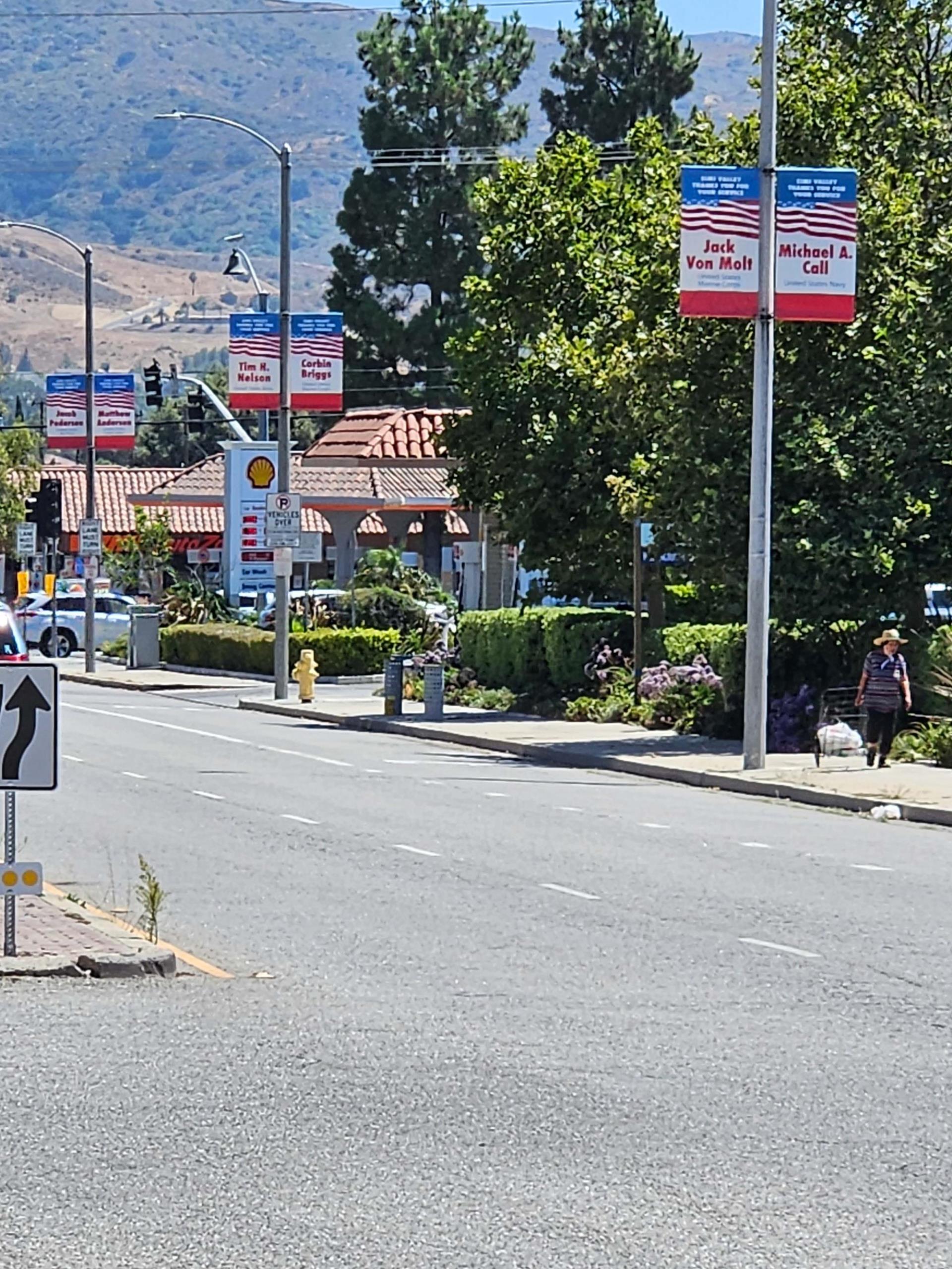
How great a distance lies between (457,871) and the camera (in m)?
15.8

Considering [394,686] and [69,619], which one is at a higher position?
[69,619]

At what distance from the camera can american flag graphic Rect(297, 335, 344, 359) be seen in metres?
39.3

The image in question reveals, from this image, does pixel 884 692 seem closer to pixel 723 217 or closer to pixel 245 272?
pixel 723 217

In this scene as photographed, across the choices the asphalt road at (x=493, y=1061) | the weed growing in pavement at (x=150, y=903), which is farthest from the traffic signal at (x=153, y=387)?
the weed growing in pavement at (x=150, y=903)

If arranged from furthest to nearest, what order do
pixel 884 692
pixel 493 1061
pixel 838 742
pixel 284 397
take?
pixel 284 397, pixel 838 742, pixel 884 692, pixel 493 1061

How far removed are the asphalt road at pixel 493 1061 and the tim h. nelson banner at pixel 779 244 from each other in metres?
7.92

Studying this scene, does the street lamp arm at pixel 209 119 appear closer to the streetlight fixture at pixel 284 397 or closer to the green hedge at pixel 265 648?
the streetlight fixture at pixel 284 397

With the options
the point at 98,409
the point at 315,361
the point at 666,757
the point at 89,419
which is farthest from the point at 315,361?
the point at 666,757

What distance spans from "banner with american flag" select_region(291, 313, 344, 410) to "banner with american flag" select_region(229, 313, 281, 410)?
1.58 ft

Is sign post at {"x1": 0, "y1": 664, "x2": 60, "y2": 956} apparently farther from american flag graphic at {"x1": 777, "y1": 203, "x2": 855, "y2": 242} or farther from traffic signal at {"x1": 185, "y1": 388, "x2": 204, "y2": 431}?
traffic signal at {"x1": 185, "y1": 388, "x2": 204, "y2": 431}

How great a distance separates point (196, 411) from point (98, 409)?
12019mm

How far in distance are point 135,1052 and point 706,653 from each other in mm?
24835

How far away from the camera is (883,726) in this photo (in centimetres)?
2478

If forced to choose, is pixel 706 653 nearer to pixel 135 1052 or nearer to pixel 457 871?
pixel 457 871
